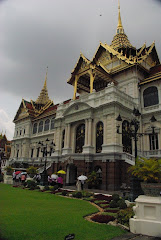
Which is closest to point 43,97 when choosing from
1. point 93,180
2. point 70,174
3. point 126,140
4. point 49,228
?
point 70,174

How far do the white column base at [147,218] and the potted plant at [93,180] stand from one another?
14191 millimetres

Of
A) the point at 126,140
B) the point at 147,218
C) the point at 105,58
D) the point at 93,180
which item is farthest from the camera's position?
the point at 105,58

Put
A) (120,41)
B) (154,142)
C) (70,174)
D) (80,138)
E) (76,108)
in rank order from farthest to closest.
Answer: (120,41) → (76,108) → (80,138) → (70,174) → (154,142)

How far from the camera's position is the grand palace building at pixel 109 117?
21.7m

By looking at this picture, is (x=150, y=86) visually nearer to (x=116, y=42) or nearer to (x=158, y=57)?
(x=158, y=57)

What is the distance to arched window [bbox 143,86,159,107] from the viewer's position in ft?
83.5

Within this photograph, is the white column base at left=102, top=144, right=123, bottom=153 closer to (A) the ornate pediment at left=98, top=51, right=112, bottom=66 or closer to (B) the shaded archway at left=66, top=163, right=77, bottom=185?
(B) the shaded archway at left=66, top=163, right=77, bottom=185

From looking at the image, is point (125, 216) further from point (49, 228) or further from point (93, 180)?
point (93, 180)

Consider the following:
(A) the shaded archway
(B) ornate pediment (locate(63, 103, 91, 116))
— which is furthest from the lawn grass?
(B) ornate pediment (locate(63, 103, 91, 116))

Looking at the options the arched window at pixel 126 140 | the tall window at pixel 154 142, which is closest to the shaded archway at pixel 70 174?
the arched window at pixel 126 140

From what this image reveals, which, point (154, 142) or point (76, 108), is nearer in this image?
point (154, 142)

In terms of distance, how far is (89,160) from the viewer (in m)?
22.9

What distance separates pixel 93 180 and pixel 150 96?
44.2ft

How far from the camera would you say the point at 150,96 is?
26.1m
